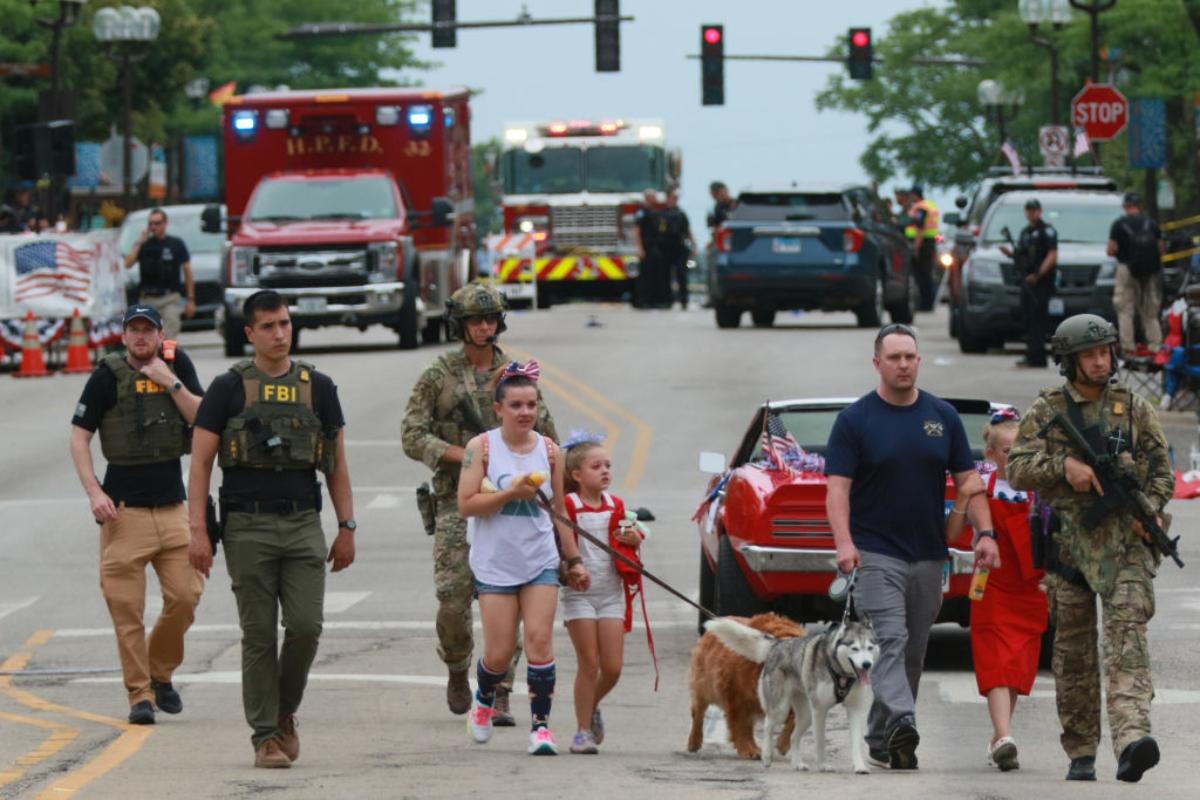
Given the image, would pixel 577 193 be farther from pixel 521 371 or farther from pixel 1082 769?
pixel 1082 769

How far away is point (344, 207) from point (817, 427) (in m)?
22.0

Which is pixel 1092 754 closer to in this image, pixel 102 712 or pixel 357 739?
pixel 357 739

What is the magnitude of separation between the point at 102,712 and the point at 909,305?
3005cm

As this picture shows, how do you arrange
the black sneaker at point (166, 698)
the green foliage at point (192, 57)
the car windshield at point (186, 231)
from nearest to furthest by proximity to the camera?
the black sneaker at point (166, 698)
the car windshield at point (186, 231)
the green foliage at point (192, 57)

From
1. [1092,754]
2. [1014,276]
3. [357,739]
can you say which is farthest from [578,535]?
[1014,276]

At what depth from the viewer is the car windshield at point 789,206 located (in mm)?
38906

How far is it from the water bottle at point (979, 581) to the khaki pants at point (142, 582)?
3361 mm

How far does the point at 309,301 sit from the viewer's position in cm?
3506

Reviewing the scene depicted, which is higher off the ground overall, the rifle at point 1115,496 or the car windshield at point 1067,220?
the rifle at point 1115,496

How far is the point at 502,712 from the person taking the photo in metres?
12.4

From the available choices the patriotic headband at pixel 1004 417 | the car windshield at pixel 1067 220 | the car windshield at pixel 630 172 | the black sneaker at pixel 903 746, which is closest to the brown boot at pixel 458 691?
the black sneaker at pixel 903 746

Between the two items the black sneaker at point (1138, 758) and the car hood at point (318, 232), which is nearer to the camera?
the black sneaker at point (1138, 758)

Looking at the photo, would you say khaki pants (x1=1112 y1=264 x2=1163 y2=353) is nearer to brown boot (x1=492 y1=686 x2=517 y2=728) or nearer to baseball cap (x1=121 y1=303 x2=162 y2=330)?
brown boot (x1=492 y1=686 x2=517 y2=728)

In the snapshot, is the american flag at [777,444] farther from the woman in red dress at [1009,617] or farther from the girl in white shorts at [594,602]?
the woman in red dress at [1009,617]
